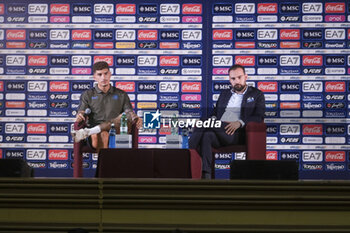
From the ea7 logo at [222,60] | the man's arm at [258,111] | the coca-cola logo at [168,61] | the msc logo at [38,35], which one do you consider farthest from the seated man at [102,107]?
the man's arm at [258,111]

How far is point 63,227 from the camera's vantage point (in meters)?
1.88

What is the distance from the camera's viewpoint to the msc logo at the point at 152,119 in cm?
614

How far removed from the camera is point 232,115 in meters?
5.68

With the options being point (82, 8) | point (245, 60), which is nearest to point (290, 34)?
point (245, 60)

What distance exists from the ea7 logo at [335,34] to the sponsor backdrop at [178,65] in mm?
15

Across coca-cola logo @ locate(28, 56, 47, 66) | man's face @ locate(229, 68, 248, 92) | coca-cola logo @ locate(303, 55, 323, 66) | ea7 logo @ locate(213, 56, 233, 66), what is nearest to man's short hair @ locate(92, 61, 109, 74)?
coca-cola logo @ locate(28, 56, 47, 66)

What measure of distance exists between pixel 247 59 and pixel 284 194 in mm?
4456

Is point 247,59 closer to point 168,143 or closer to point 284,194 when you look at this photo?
point 168,143

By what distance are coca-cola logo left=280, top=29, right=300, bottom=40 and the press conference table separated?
12.6ft

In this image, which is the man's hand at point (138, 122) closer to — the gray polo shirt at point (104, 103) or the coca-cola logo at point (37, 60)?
the gray polo shirt at point (104, 103)

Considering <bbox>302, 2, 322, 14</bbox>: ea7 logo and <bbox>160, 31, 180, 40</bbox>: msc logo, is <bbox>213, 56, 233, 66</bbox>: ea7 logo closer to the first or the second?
<bbox>160, 31, 180, 40</bbox>: msc logo

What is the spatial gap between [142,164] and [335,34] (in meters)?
4.46

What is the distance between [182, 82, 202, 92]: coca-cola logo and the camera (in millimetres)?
6125

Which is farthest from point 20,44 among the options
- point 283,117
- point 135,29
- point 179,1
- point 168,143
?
point 283,117
